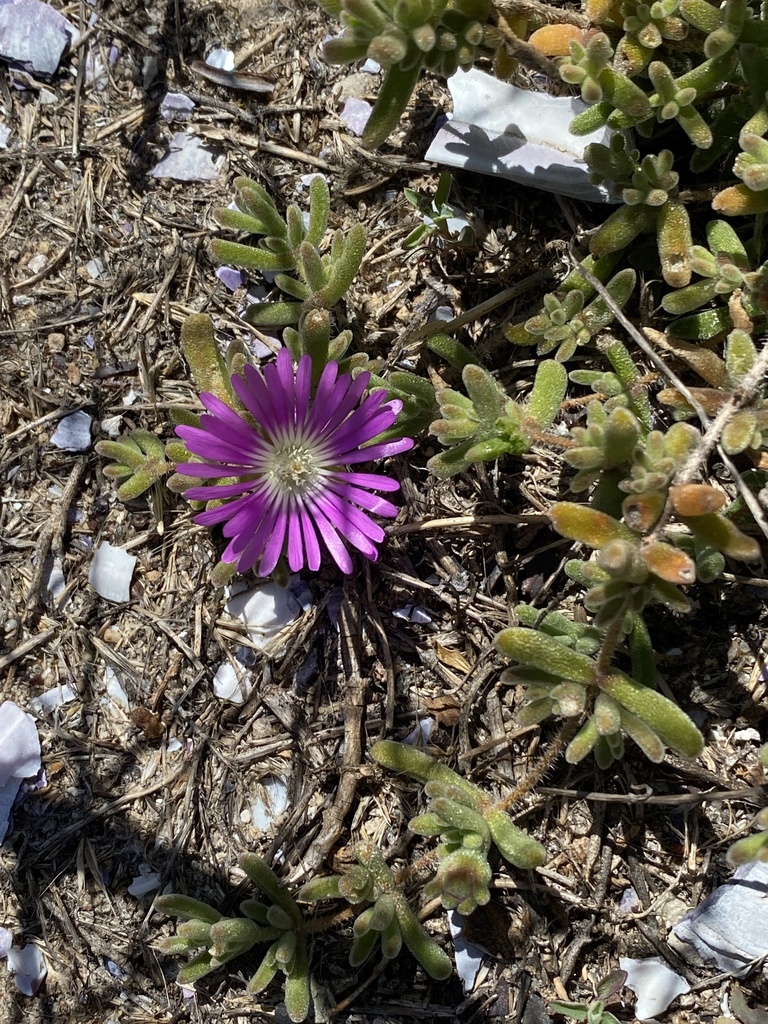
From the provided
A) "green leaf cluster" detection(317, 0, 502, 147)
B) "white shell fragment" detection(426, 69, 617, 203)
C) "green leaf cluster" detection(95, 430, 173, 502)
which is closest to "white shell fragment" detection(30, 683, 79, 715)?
"green leaf cluster" detection(95, 430, 173, 502)

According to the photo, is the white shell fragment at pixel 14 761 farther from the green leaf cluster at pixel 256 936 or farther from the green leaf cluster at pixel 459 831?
the green leaf cluster at pixel 459 831

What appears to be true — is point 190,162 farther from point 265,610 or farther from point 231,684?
point 231,684

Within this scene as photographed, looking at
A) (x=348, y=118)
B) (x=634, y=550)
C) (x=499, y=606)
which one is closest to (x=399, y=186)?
(x=348, y=118)

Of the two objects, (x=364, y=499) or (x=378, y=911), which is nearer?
(x=378, y=911)

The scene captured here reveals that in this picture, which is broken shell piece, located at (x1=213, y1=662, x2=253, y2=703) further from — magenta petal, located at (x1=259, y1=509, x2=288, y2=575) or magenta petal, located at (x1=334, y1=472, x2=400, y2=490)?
magenta petal, located at (x1=334, y1=472, x2=400, y2=490)

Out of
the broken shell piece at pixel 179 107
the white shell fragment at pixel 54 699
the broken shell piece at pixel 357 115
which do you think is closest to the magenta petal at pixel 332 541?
the white shell fragment at pixel 54 699

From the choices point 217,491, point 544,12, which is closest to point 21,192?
point 217,491
